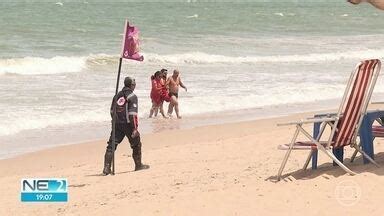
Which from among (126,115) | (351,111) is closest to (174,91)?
(126,115)

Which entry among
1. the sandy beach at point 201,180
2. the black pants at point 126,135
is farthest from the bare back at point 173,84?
the black pants at point 126,135

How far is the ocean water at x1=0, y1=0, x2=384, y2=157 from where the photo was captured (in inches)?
A: 557

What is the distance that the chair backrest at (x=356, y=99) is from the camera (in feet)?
24.3

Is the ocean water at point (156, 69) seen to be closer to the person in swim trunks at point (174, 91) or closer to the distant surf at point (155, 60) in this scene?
the distant surf at point (155, 60)

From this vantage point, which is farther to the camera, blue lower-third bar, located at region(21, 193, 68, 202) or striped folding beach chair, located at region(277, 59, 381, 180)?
blue lower-third bar, located at region(21, 193, 68, 202)

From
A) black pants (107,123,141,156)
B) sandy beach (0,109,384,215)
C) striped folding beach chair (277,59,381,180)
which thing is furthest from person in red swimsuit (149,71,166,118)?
striped folding beach chair (277,59,381,180)

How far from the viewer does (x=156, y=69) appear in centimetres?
2391

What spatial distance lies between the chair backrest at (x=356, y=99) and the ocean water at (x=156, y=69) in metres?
5.41

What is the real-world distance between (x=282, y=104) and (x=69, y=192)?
9406 millimetres

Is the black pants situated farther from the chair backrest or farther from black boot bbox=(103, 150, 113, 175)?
the chair backrest

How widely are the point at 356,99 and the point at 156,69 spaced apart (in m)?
16.7

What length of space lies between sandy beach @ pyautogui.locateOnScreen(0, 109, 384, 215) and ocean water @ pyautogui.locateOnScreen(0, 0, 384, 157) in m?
1.40

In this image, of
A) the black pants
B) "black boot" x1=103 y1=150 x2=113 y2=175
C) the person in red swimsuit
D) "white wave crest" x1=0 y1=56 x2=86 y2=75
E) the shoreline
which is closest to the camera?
"black boot" x1=103 y1=150 x2=113 y2=175

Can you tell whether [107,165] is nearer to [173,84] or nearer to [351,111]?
[351,111]
